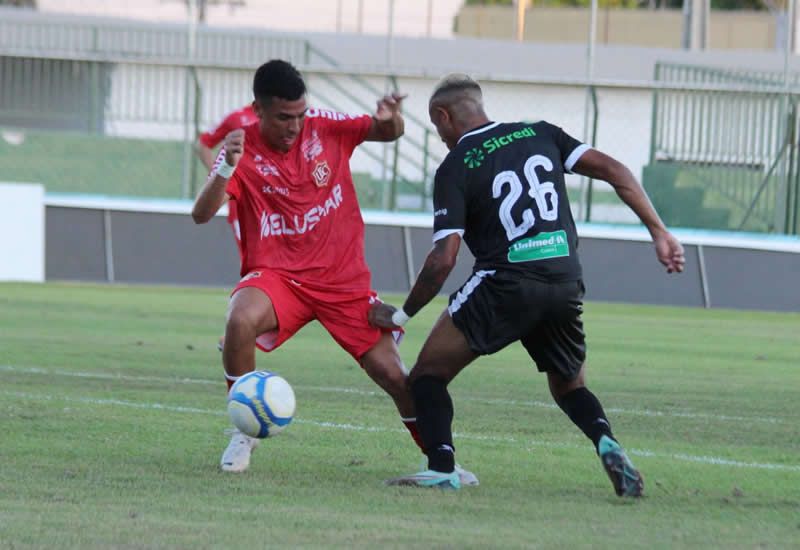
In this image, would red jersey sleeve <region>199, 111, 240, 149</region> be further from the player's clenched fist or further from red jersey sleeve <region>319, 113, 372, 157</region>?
the player's clenched fist

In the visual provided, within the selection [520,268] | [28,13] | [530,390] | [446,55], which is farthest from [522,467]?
[28,13]

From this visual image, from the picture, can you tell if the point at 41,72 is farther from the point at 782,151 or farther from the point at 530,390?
the point at 530,390

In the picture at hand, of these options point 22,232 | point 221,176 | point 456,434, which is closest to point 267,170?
point 221,176

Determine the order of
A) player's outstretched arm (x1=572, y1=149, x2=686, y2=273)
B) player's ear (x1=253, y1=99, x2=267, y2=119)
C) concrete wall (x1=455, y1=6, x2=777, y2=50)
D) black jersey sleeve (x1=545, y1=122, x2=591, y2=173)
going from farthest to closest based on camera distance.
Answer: concrete wall (x1=455, y1=6, x2=777, y2=50)
player's ear (x1=253, y1=99, x2=267, y2=119)
black jersey sleeve (x1=545, y1=122, x2=591, y2=173)
player's outstretched arm (x1=572, y1=149, x2=686, y2=273)

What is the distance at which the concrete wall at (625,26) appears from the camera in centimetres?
4441

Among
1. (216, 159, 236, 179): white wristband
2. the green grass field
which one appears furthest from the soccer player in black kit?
(216, 159, 236, 179): white wristband

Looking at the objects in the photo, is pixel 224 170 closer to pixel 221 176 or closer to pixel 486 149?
pixel 221 176

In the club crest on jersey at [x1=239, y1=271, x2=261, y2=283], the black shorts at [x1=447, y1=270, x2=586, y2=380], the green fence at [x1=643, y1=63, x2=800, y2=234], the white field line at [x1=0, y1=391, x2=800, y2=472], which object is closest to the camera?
the black shorts at [x1=447, y1=270, x2=586, y2=380]

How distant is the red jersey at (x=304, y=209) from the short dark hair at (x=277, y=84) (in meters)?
0.36

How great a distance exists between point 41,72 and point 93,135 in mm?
1585

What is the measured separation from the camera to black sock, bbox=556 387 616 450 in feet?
21.2

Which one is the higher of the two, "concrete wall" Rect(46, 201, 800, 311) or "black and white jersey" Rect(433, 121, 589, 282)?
"black and white jersey" Rect(433, 121, 589, 282)

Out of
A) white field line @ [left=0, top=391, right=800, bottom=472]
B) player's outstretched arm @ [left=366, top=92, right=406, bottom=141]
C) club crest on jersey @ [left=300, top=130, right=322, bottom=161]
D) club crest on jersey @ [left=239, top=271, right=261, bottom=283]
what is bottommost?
white field line @ [left=0, top=391, right=800, bottom=472]

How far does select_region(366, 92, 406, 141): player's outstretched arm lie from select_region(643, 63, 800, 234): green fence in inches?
553
